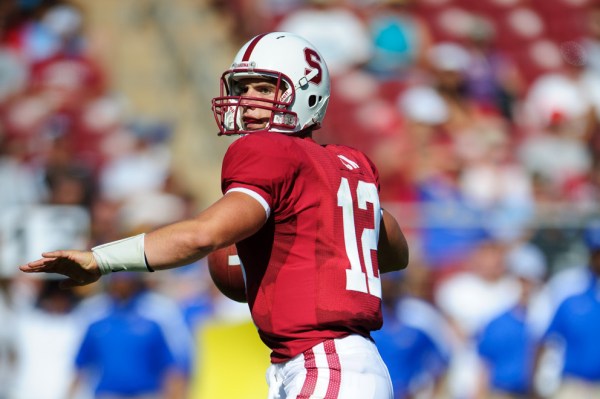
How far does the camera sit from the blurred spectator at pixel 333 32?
11727 mm

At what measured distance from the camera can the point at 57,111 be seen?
11312mm

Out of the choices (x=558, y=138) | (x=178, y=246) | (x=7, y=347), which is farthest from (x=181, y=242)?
(x=558, y=138)

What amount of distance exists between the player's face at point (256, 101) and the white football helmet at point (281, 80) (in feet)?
0.05

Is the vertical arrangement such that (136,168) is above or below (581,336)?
above

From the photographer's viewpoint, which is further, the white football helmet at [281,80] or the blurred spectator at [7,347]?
the blurred spectator at [7,347]

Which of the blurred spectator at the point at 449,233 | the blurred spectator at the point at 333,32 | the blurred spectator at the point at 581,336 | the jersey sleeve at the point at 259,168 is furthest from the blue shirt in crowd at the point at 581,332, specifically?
the jersey sleeve at the point at 259,168

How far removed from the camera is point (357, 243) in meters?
3.62

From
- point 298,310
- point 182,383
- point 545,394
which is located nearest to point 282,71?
point 298,310

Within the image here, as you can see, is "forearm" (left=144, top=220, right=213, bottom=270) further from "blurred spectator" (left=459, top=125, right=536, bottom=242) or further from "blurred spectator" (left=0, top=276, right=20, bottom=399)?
"blurred spectator" (left=459, top=125, right=536, bottom=242)

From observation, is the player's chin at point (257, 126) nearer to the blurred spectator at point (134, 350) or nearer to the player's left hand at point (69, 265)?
the player's left hand at point (69, 265)

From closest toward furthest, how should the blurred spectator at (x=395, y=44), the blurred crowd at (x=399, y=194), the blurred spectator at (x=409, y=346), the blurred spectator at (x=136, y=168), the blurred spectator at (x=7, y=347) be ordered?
the blurred spectator at (x=409, y=346) → the blurred crowd at (x=399, y=194) → the blurred spectator at (x=7, y=347) → the blurred spectator at (x=136, y=168) → the blurred spectator at (x=395, y=44)

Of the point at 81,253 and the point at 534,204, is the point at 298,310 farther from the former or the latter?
the point at 534,204

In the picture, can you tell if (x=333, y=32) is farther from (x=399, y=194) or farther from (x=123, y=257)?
(x=123, y=257)

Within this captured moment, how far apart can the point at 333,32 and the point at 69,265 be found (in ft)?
29.0
